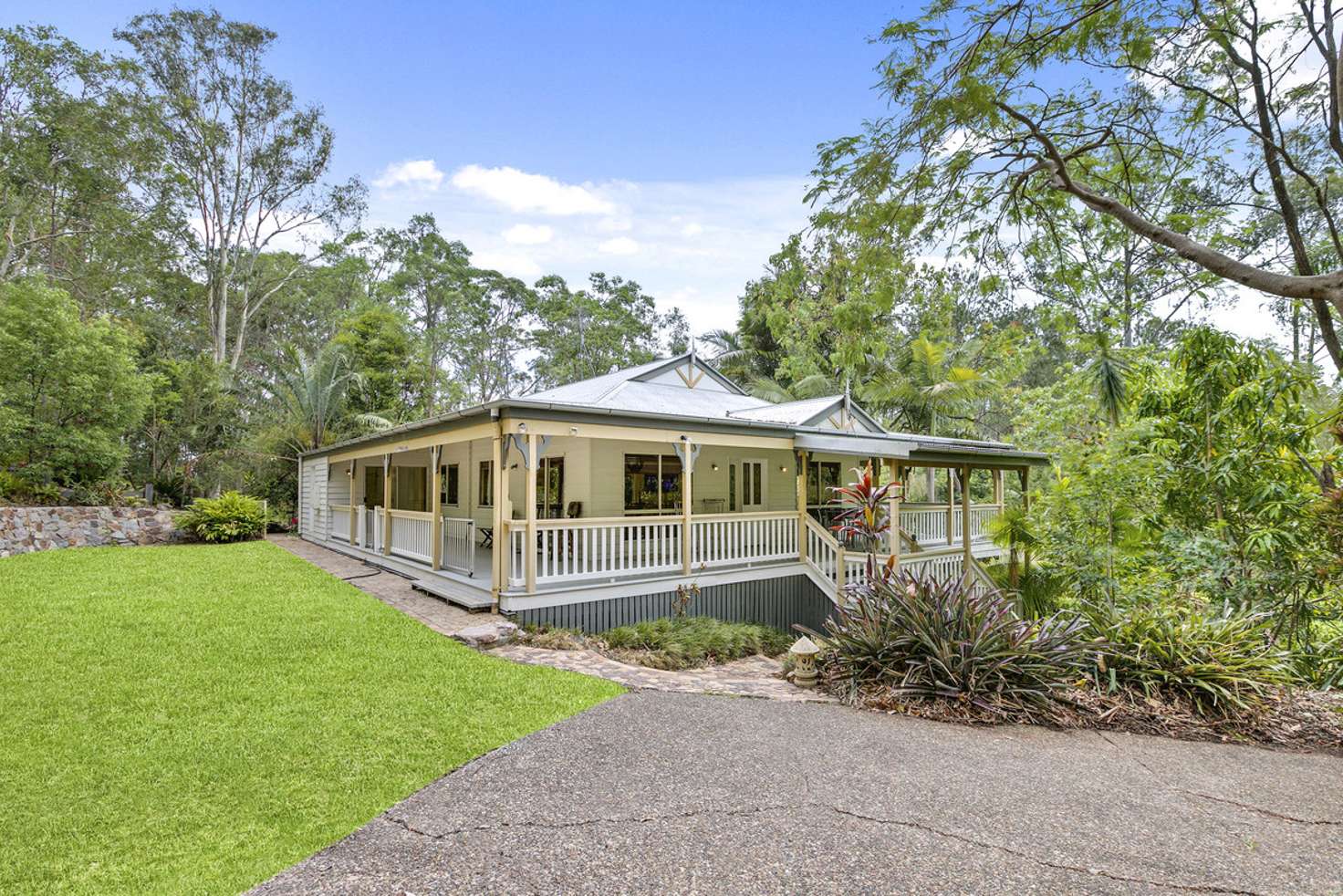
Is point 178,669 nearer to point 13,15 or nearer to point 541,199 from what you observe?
point 13,15

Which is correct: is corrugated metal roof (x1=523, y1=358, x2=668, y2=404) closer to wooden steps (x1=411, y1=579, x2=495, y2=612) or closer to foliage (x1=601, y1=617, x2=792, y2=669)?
wooden steps (x1=411, y1=579, x2=495, y2=612)

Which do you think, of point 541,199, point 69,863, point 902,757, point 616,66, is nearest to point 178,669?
point 69,863

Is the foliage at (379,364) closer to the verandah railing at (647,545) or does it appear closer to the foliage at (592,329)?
the foliage at (592,329)

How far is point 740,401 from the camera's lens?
15.0 metres

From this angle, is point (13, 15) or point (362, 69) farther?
point (13, 15)

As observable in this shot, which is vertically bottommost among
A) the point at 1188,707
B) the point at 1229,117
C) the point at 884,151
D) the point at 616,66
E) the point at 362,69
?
the point at 1188,707

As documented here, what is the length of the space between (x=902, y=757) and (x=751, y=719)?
46.1 inches

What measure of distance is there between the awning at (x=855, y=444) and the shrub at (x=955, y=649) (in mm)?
4013

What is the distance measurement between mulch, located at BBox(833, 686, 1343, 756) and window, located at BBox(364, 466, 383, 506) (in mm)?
15619

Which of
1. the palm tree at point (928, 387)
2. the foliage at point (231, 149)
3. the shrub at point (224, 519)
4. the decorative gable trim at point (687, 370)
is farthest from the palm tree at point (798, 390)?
the foliage at point (231, 149)

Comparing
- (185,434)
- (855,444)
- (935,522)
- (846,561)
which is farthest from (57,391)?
(935,522)

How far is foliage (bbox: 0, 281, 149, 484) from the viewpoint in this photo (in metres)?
Answer: 14.2

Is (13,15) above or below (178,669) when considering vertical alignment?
above

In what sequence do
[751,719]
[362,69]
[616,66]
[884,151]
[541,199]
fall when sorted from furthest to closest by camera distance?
[541,199], [362,69], [616,66], [884,151], [751,719]
